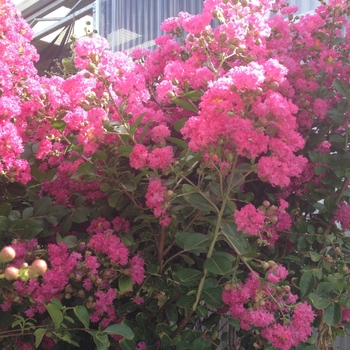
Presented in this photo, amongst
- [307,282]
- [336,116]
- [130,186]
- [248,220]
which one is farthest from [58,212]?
[336,116]

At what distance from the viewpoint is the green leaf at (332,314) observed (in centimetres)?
89

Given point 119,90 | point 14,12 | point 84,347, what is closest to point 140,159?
point 119,90

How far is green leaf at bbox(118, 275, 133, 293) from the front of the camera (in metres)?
0.92

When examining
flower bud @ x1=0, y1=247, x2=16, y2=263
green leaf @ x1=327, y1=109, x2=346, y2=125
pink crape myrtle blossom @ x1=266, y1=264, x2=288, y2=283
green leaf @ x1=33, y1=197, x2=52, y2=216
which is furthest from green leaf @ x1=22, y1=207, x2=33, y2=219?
green leaf @ x1=327, y1=109, x2=346, y2=125

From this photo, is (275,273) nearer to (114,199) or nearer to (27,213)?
(114,199)

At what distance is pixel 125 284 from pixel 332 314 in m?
0.40

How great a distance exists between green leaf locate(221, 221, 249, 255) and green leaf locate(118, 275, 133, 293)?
0.22 meters

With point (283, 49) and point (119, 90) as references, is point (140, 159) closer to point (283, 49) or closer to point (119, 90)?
point (119, 90)

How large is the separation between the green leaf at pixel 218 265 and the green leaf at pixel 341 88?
52 cm

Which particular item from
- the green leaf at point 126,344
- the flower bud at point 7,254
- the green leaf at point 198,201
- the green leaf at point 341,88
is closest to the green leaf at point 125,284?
the green leaf at point 126,344

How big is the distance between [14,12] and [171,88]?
0.50 metres

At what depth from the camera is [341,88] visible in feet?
3.65

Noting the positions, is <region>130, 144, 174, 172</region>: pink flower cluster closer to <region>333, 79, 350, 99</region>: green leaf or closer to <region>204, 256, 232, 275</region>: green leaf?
<region>204, 256, 232, 275</region>: green leaf

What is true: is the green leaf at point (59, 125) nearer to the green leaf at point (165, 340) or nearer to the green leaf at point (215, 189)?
the green leaf at point (215, 189)
